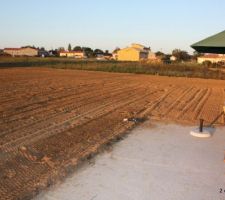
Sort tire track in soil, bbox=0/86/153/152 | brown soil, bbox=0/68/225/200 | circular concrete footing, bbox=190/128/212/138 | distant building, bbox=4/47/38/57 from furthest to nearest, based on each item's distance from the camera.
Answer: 1. distant building, bbox=4/47/38/57
2. circular concrete footing, bbox=190/128/212/138
3. tire track in soil, bbox=0/86/153/152
4. brown soil, bbox=0/68/225/200

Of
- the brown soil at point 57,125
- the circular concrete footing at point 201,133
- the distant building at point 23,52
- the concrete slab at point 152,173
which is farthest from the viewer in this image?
the distant building at point 23,52

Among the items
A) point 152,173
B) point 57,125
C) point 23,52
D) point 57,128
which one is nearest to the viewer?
point 152,173

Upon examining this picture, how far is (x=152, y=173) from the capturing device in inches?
245

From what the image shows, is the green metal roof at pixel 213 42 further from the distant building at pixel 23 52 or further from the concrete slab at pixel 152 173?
the distant building at pixel 23 52

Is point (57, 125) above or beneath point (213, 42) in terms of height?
beneath

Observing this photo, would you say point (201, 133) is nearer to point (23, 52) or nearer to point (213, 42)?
point (213, 42)

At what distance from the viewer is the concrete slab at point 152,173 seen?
5375 millimetres

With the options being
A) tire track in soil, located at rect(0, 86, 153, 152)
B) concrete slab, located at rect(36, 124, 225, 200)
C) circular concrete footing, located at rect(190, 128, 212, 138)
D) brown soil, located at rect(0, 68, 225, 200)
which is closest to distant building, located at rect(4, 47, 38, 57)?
brown soil, located at rect(0, 68, 225, 200)

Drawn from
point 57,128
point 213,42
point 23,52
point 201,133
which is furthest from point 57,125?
point 23,52

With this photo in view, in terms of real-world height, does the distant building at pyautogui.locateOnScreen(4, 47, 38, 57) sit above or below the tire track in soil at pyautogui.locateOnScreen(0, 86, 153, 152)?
above

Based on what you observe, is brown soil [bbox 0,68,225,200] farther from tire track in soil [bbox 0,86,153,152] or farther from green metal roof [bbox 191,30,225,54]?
green metal roof [bbox 191,30,225,54]

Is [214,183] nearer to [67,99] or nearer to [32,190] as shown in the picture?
[32,190]

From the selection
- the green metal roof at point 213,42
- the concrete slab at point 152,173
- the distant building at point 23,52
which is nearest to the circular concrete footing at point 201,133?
the concrete slab at point 152,173

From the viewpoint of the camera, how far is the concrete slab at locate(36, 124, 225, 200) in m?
5.38
